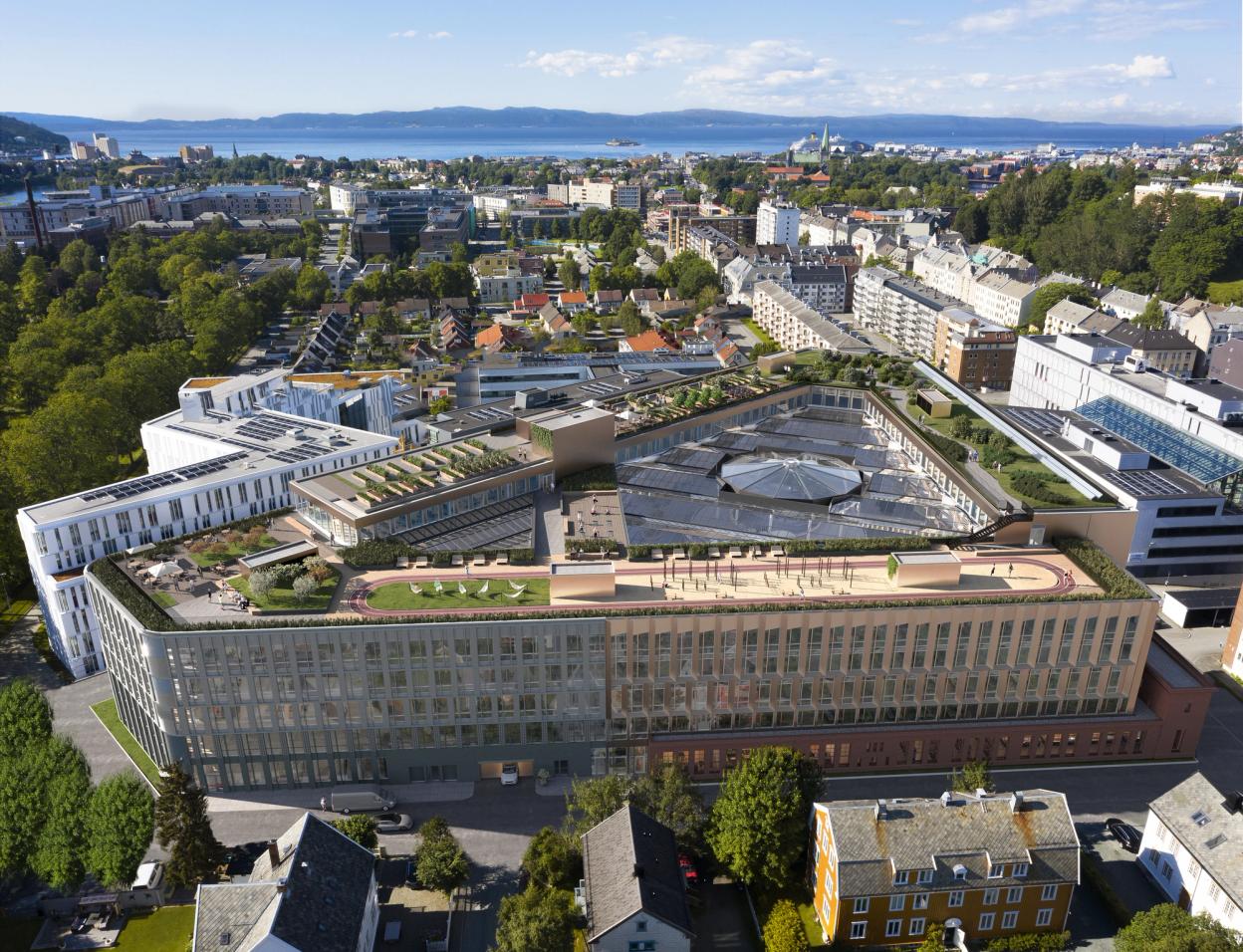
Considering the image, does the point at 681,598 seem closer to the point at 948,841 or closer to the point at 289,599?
the point at 948,841

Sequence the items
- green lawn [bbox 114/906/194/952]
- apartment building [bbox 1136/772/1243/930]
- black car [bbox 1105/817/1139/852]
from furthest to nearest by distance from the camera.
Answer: black car [bbox 1105/817/1139/852], green lawn [bbox 114/906/194/952], apartment building [bbox 1136/772/1243/930]

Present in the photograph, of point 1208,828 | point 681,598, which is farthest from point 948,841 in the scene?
point 681,598

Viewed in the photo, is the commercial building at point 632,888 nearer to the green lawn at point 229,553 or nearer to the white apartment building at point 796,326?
the green lawn at point 229,553

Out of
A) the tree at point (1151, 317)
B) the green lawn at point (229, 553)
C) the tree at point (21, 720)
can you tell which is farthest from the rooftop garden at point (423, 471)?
the tree at point (1151, 317)

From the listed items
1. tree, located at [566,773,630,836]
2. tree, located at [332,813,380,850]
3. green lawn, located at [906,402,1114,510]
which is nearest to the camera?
→ tree, located at [566,773,630,836]

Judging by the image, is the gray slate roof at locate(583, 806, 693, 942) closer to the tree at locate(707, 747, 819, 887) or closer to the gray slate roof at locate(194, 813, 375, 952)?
the tree at locate(707, 747, 819, 887)

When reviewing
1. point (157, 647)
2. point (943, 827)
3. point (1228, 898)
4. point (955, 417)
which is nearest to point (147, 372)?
point (157, 647)

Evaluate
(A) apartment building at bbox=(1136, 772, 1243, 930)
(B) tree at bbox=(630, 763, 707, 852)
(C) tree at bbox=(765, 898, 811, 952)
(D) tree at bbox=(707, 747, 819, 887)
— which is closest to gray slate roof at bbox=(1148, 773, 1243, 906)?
(A) apartment building at bbox=(1136, 772, 1243, 930)
